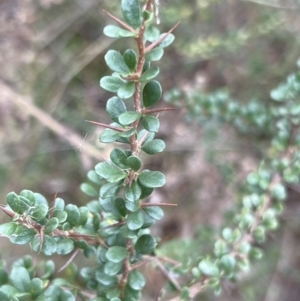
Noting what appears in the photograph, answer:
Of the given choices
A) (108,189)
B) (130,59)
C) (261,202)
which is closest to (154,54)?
(130,59)

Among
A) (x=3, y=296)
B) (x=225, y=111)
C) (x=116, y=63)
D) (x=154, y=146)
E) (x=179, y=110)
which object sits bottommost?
(x=179, y=110)

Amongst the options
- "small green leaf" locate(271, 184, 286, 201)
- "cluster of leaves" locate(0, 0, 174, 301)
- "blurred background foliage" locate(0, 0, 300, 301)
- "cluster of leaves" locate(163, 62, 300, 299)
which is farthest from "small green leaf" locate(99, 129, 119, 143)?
"blurred background foliage" locate(0, 0, 300, 301)

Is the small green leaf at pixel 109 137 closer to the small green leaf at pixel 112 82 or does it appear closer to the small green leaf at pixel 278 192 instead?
the small green leaf at pixel 112 82

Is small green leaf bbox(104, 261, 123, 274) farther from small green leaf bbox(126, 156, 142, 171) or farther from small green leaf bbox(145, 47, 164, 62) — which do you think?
small green leaf bbox(145, 47, 164, 62)

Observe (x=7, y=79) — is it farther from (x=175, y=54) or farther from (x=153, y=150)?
(x=153, y=150)

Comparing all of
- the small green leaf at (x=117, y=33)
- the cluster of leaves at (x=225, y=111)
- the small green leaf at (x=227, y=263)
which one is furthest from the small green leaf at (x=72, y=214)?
the cluster of leaves at (x=225, y=111)

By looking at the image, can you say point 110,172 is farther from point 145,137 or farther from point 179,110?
point 179,110
